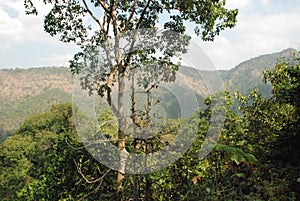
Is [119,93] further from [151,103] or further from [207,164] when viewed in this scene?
[207,164]

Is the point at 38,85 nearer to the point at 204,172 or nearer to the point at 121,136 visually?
the point at 121,136

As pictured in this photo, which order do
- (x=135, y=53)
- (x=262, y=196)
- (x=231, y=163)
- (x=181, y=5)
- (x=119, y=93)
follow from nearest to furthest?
(x=262, y=196)
(x=231, y=163)
(x=119, y=93)
(x=135, y=53)
(x=181, y=5)

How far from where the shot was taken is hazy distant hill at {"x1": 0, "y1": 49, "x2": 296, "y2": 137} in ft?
298

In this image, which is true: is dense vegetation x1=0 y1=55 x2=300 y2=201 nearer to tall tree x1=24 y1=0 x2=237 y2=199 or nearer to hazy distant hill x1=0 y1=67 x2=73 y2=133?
tall tree x1=24 y1=0 x2=237 y2=199

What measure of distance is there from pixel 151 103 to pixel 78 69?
147cm

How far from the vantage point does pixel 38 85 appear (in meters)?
132

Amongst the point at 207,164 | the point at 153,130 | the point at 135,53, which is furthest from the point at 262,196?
the point at 135,53

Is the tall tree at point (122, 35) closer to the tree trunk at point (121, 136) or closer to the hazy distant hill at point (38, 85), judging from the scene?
the tree trunk at point (121, 136)

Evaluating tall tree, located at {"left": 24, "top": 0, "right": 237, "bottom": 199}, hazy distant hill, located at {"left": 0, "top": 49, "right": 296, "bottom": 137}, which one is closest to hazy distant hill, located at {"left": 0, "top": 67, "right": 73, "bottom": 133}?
hazy distant hill, located at {"left": 0, "top": 49, "right": 296, "bottom": 137}

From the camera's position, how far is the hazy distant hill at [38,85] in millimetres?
90875

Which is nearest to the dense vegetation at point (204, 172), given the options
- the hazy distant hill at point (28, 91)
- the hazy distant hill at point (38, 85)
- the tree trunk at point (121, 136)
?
the tree trunk at point (121, 136)

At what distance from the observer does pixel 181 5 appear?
4527 millimetres

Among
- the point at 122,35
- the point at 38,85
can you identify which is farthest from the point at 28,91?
the point at 122,35

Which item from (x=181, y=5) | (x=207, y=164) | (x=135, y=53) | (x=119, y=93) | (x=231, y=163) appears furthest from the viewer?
(x=181, y=5)
